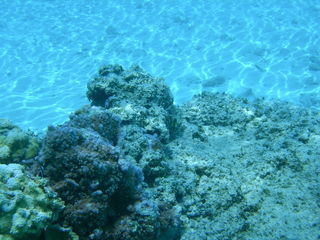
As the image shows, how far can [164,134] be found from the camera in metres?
5.55

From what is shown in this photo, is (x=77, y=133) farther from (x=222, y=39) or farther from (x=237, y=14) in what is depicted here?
(x=237, y=14)

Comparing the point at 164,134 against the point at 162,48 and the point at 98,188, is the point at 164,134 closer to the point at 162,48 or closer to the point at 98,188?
the point at 98,188

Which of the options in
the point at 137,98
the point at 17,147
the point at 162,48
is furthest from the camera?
the point at 162,48

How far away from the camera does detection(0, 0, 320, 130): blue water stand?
36.1 ft

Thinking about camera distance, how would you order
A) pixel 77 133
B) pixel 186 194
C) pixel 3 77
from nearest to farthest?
pixel 77 133
pixel 186 194
pixel 3 77

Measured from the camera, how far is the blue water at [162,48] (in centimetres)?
1100

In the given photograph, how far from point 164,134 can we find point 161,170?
42.5 inches

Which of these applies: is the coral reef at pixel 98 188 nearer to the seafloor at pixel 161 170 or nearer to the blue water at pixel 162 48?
the seafloor at pixel 161 170

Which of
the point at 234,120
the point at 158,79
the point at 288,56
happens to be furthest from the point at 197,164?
the point at 288,56

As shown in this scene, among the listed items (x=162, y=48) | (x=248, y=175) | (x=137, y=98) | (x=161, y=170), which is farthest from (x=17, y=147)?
(x=162, y=48)

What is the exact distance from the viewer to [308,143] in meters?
5.77

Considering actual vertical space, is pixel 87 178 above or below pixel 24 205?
above

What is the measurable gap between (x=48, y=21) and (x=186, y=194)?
15721 mm

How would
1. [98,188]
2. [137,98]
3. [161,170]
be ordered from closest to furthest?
[98,188], [161,170], [137,98]
